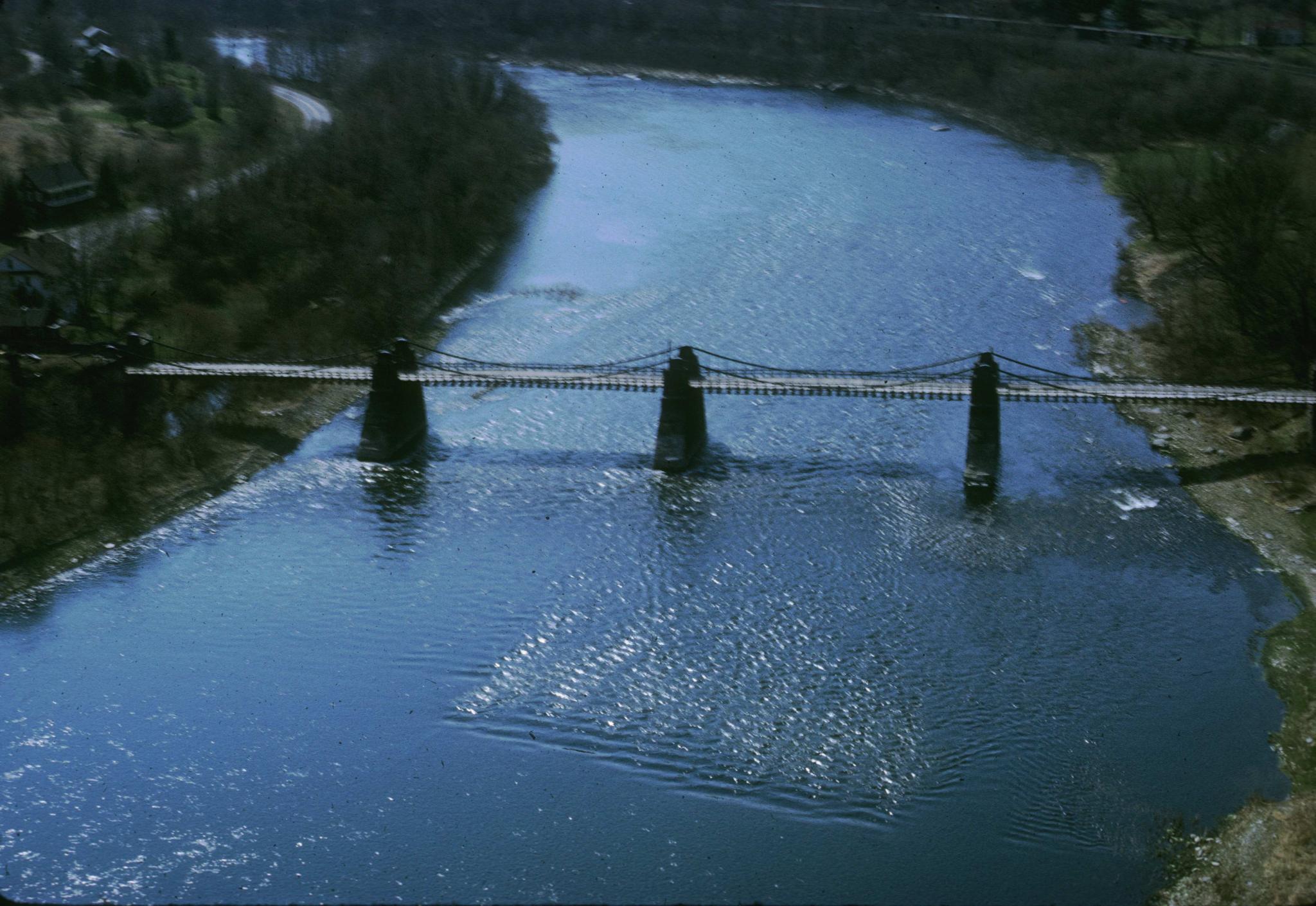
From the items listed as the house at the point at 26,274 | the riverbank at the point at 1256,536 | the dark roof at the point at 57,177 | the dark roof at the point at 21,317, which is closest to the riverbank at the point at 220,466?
the dark roof at the point at 21,317

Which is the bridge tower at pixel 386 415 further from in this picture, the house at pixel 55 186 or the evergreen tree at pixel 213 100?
the evergreen tree at pixel 213 100

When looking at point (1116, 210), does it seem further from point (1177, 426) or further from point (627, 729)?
point (627, 729)

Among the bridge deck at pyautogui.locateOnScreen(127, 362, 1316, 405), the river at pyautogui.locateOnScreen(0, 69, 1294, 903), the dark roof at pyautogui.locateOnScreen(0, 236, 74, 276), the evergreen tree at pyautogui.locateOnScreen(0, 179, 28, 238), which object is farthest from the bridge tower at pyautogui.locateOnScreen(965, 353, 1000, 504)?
the evergreen tree at pyautogui.locateOnScreen(0, 179, 28, 238)

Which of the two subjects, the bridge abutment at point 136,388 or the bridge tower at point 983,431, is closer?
the bridge tower at point 983,431

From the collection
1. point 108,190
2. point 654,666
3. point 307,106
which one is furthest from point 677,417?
point 307,106

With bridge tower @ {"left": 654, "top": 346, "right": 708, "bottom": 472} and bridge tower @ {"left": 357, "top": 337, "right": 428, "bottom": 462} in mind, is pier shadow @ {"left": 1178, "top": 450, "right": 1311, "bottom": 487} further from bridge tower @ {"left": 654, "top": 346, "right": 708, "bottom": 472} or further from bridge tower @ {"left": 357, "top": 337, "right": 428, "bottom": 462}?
bridge tower @ {"left": 357, "top": 337, "right": 428, "bottom": 462}

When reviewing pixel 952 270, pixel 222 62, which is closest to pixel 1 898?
pixel 952 270

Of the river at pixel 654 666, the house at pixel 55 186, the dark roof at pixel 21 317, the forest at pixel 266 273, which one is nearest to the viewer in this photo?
the river at pixel 654 666
